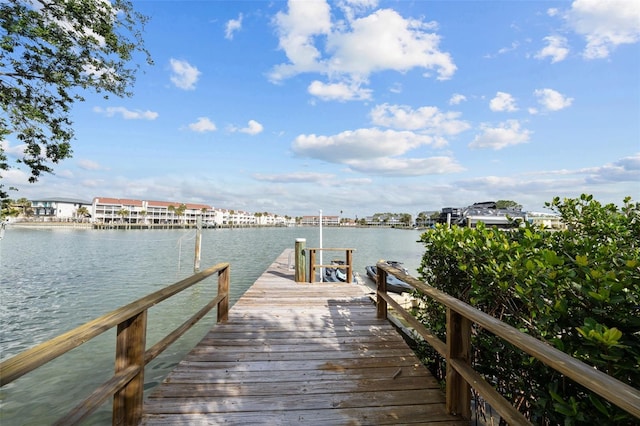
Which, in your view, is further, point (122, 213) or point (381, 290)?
point (122, 213)

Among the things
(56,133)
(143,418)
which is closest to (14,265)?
(56,133)

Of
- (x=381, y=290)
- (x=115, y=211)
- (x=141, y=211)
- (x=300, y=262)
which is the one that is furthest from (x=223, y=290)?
(x=141, y=211)

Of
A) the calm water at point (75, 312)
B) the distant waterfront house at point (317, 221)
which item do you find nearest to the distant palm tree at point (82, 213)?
the calm water at point (75, 312)

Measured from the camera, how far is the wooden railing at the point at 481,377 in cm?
92

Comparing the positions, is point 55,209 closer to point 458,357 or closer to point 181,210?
point 181,210

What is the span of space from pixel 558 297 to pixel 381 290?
288 cm

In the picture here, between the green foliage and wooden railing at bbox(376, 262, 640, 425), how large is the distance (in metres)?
0.18

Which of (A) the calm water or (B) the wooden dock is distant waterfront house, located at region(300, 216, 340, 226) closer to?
(A) the calm water

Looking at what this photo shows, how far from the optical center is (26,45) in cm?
646

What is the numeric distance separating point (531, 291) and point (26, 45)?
10.2m

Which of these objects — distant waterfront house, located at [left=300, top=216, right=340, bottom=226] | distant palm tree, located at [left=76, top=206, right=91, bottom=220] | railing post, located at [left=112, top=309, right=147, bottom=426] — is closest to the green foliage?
railing post, located at [left=112, top=309, right=147, bottom=426]

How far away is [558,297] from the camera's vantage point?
63.2 inches

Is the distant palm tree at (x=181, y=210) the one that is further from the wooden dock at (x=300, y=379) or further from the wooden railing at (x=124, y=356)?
the wooden railing at (x=124, y=356)

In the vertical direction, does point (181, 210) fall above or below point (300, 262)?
above
